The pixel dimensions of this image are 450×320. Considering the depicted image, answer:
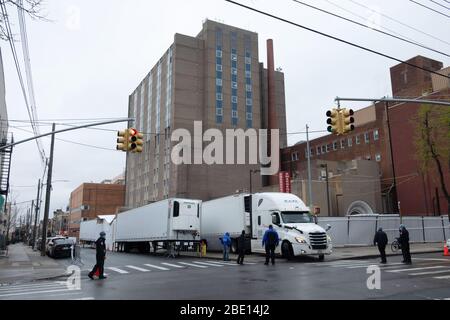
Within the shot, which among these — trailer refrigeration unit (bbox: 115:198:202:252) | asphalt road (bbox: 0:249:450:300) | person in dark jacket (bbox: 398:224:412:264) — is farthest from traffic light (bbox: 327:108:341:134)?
trailer refrigeration unit (bbox: 115:198:202:252)

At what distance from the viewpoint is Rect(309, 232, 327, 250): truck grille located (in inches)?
838

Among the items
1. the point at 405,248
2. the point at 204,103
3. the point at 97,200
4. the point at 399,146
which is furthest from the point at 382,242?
the point at 97,200

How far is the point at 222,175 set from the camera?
257 feet

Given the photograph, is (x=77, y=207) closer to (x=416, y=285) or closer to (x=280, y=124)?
(x=280, y=124)

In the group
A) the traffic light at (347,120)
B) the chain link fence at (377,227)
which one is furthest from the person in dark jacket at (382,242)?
the chain link fence at (377,227)

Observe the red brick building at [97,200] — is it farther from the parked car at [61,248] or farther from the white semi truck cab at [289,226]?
the white semi truck cab at [289,226]

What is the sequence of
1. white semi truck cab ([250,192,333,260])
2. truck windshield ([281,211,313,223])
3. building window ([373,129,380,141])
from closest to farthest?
white semi truck cab ([250,192,333,260]) → truck windshield ([281,211,313,223]) → building window ([373,129,380,141])

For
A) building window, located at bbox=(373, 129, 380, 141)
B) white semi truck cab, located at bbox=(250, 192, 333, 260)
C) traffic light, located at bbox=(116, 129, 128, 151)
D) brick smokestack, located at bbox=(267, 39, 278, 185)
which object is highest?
brick smokestack, located at bbox=(267, 39, 278, 185)

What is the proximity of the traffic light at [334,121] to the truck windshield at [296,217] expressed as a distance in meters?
7.99

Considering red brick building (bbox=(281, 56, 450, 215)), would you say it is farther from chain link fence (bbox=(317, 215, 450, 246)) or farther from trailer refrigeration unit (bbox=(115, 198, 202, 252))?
trailer refrigeration unit (bbox=(115, 198, 202, 252))

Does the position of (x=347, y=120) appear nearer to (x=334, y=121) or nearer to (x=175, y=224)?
(x=334, y=121)

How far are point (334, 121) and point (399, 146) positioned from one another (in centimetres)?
4729

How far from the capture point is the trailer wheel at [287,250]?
22.1 m

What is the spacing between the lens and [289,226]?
22.5 meters
